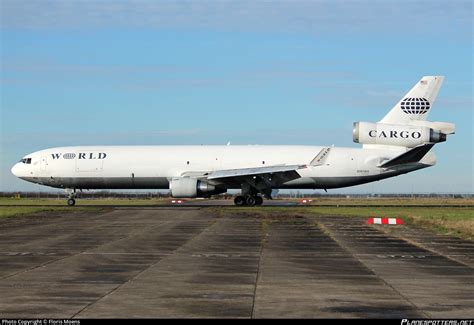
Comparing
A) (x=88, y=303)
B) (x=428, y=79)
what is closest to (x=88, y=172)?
(x=428, y=79)

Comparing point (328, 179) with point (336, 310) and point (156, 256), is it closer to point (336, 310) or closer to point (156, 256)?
point (156, 256)

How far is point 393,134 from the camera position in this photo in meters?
55.6

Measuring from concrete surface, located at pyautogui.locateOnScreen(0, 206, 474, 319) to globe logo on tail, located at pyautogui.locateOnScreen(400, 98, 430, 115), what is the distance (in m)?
25.9

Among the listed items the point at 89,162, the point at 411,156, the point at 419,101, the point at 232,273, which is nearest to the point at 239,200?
the point at 89,162

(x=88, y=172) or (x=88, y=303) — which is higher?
(x=88, y=172)

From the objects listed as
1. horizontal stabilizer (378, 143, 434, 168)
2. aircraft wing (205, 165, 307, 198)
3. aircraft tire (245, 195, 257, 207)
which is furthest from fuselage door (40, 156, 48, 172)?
horizontal stabilizer (378, 143, 434, 168)

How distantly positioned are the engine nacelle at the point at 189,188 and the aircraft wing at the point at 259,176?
34.7 inches

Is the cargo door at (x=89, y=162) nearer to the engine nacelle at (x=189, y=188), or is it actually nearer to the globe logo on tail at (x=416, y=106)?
the engine nacelle at (x=189, y=188)

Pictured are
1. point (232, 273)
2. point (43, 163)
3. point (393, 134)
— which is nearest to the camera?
point (232, 273)

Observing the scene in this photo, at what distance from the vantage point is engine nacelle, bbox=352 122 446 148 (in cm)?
5500

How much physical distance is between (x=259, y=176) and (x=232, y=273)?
3755 centimetres

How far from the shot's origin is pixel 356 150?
55906 mm

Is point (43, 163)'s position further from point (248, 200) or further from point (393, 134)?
point (393, 134)

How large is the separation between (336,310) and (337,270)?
233 inches
